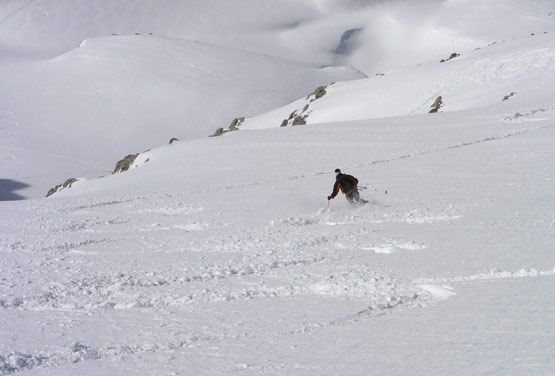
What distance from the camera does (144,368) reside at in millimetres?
5773

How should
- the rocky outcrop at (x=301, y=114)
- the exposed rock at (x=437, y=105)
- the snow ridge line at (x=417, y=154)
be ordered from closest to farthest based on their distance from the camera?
the snow ridge line at (x=417, y=154), the exposed rock at (x=437, y=105), the rocky outcrop at (x=301, y=114)

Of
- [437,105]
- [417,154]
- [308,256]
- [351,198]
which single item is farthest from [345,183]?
[437,105]

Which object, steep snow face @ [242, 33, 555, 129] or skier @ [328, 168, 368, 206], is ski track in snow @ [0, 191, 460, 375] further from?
steep snow face @ [242, 33, 555, 129]

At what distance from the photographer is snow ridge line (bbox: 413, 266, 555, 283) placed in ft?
24.7

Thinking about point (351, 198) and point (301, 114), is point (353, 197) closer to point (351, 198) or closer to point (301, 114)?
point (351, 198)

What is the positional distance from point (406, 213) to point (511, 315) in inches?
257

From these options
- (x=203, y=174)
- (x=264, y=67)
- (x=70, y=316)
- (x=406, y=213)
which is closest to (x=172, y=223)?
(x=406, y=213)

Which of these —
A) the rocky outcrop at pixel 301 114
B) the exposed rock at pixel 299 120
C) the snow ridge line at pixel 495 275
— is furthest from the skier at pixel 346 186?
the exposed rock at pixel 299 120

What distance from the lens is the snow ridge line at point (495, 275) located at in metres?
7.54

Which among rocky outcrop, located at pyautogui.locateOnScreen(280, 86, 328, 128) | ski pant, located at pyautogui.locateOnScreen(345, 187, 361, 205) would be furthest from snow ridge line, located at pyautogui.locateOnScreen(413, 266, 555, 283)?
rocky outcrop, located at pyautogui.locateOnScreen(280, 86, 328, 128)

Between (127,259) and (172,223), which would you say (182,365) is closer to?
(127,259)

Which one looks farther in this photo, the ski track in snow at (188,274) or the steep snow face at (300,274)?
the ski track in snow at (188,274)

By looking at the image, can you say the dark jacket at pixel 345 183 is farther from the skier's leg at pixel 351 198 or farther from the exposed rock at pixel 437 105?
the exposed rock at pixel 437 105

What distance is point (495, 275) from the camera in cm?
772
